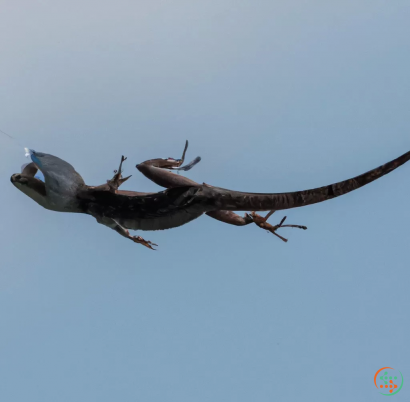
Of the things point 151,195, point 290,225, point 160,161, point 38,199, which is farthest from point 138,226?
point 290,225

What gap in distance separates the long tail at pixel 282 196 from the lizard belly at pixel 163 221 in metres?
0.42

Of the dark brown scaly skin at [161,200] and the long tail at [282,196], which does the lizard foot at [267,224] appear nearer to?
the dark brown scaly skin at [161,200]

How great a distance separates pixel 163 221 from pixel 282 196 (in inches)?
92.3

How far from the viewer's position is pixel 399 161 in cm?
887

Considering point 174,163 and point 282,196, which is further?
point 174,163

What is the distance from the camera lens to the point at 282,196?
9625mm

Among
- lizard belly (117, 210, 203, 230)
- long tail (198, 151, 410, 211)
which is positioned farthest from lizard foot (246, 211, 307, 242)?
lizard belly (117, 210, 203, 230)

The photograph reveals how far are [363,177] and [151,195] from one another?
3.85 meters

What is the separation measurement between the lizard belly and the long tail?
1.39 feet

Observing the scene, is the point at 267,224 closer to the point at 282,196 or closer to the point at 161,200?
the point at 282,196

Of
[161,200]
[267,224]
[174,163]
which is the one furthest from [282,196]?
[174,163]

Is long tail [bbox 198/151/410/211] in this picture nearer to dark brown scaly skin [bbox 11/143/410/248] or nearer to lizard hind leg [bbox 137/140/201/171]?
dark brown scaly skin [bbox 11/143/410/248]

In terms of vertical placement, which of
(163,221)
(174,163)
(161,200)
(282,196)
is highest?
(174,163)

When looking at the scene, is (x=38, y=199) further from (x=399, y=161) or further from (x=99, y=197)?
(x=399, y=161)
